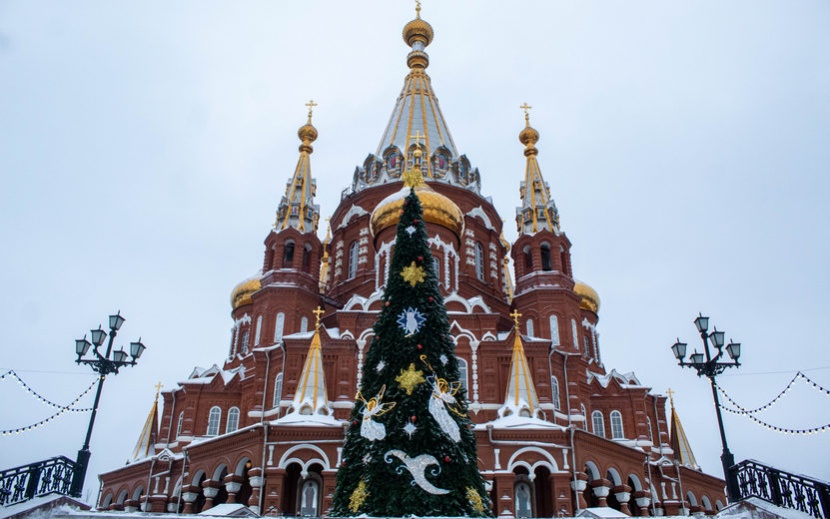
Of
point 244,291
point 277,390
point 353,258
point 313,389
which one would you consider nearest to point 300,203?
point 353,258

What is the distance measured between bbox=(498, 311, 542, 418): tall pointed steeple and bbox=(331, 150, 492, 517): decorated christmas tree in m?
11.7

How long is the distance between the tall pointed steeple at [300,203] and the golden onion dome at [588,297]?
1431 centimetres

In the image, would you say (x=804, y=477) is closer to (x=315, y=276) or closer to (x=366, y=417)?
(x=366, y=417)

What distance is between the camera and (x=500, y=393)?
83.0 ft

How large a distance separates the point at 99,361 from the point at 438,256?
17119mm

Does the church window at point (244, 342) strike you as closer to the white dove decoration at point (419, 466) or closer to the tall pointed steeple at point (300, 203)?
the tall pointed steeple at point (300, 203)

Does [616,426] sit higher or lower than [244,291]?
lower

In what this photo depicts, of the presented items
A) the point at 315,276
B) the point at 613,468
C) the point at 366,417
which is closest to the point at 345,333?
the point at 315,276

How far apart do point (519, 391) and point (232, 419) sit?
12446mm

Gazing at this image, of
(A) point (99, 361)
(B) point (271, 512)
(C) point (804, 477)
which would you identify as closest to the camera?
(C) point (804, 477)

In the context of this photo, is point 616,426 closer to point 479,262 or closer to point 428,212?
point 479,262

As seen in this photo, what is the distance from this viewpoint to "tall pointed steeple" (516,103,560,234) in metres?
33.4

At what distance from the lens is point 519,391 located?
955 inches

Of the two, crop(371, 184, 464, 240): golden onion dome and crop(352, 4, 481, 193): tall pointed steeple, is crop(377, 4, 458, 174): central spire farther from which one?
crop(371, 184, 464, 240): golden onion dome
